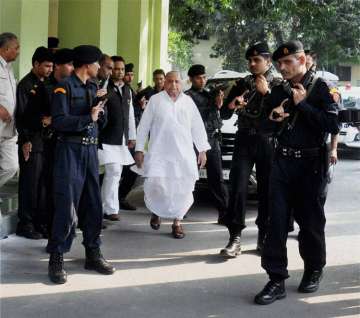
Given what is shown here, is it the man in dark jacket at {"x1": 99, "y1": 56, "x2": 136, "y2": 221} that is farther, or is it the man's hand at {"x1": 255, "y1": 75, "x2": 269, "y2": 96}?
the man in dark jacket at {"x1": 99, "y1": 56, "x2": 136, "y2": 221}

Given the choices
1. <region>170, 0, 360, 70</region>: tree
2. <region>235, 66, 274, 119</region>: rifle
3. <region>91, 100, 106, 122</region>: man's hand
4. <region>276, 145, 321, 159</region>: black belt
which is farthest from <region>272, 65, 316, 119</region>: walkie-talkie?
<region>170, 0, 360, 70</region>: tree

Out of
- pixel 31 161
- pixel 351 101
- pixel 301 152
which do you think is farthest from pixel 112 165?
pixel 351 101

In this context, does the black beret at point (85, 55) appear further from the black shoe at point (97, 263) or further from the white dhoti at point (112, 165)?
the white dhoti at point (112, 165)

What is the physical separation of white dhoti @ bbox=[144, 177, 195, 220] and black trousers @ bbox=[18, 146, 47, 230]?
50.3 inches

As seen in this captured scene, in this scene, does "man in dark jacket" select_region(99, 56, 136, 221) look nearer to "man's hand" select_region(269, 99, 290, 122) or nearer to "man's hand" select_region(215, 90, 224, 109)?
"man's hand" select_region(215, 90, 224, 109)

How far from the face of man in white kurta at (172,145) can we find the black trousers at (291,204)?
2.03 m

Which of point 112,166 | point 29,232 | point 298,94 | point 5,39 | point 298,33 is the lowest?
point 29,232

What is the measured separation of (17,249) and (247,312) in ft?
8.43

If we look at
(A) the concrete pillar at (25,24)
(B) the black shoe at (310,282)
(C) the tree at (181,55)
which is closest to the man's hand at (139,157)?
(A) the concrete pillar at (25,24)

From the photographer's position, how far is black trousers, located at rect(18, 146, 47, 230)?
628 cm

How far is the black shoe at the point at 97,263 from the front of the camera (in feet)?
17.2

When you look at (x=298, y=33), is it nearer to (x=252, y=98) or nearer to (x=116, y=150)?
(x=116, y=150)

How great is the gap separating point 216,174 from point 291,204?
8.88 feet

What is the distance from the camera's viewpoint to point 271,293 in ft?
15.2
